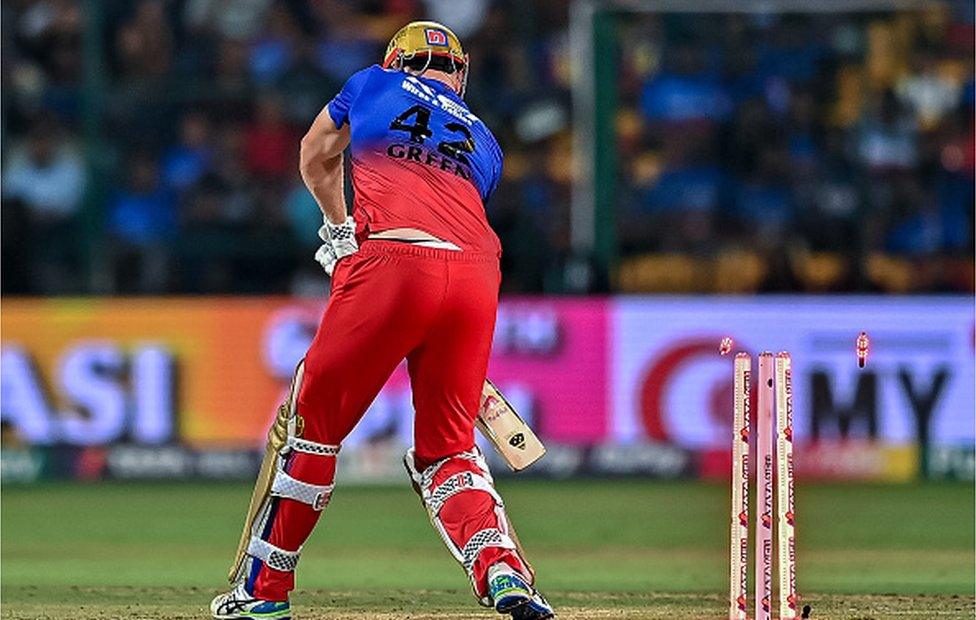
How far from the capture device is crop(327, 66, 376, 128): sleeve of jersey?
24.1 ft

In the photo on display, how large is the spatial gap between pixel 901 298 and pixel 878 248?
0.92m

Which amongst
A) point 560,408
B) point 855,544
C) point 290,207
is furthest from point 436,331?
point 290,207

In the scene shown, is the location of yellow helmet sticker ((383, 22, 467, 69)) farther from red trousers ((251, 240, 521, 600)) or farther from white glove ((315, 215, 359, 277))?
red trousers ((251, 240, 521, 600))

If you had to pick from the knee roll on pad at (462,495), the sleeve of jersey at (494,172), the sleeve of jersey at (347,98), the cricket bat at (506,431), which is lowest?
the knee roll on pad at (462,495)

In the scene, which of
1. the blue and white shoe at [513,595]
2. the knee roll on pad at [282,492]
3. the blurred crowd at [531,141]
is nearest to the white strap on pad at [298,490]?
the knee roll on pad at [282,492]

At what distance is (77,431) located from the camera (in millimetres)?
14383

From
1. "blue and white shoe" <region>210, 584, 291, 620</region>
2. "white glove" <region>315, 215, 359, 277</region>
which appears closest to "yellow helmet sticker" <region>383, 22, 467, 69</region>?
"white glove" <region>315, 215, 359, 277</region>

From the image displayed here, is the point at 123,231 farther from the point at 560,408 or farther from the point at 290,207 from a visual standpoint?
the point at 560,408

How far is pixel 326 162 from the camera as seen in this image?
7.51 metres

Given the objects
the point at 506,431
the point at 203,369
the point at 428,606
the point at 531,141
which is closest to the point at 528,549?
the point at 428,606

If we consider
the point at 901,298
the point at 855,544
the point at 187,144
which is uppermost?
the point at 187,144

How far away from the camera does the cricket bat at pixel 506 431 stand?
773cm

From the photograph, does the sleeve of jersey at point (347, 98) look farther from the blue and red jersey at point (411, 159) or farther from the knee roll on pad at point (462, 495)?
the knee roll on pad at point (462, 495)

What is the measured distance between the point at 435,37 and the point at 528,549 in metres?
4.20
